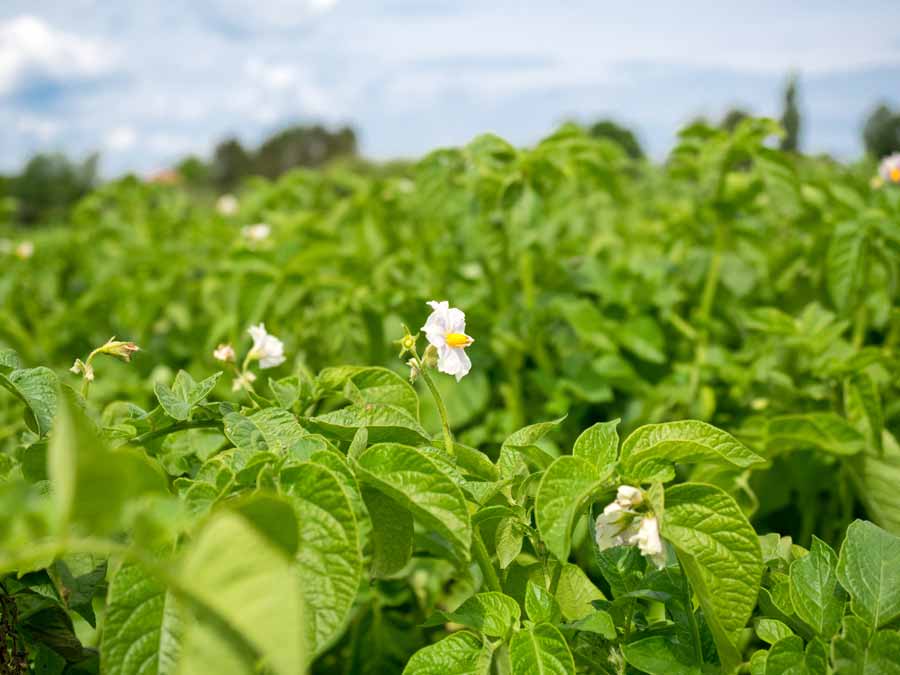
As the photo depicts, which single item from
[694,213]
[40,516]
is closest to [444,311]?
[40,516]

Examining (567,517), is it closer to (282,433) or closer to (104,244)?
(282,433)

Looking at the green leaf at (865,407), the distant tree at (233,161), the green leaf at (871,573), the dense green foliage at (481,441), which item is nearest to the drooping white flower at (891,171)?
the dense green foliage at (481,441)

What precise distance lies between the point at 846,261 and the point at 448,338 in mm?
1422

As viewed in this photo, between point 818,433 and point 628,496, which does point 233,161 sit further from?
point 628,496

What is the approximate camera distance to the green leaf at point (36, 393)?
988 millimetres

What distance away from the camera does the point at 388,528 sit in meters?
0.94

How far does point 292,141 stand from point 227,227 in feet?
62.3

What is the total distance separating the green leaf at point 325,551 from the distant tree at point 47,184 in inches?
457

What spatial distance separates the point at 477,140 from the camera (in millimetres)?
2066

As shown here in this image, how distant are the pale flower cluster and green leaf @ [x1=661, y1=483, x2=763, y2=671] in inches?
0.9

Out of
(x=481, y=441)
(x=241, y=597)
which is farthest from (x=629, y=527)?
(x=481, y=441)

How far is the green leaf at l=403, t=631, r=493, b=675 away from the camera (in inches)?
34.9

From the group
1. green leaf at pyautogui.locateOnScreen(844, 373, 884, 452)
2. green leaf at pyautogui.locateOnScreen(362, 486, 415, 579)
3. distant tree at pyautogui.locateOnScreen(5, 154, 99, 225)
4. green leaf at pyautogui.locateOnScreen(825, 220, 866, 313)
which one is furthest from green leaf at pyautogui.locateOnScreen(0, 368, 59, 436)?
distant tree at pyautogui.locateOnScreen(5, 154, 99, 225)

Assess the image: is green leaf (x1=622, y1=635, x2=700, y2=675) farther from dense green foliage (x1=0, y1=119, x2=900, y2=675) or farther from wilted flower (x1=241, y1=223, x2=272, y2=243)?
wilted flower (x1=241, y1=223, x2=272, y2=243)
